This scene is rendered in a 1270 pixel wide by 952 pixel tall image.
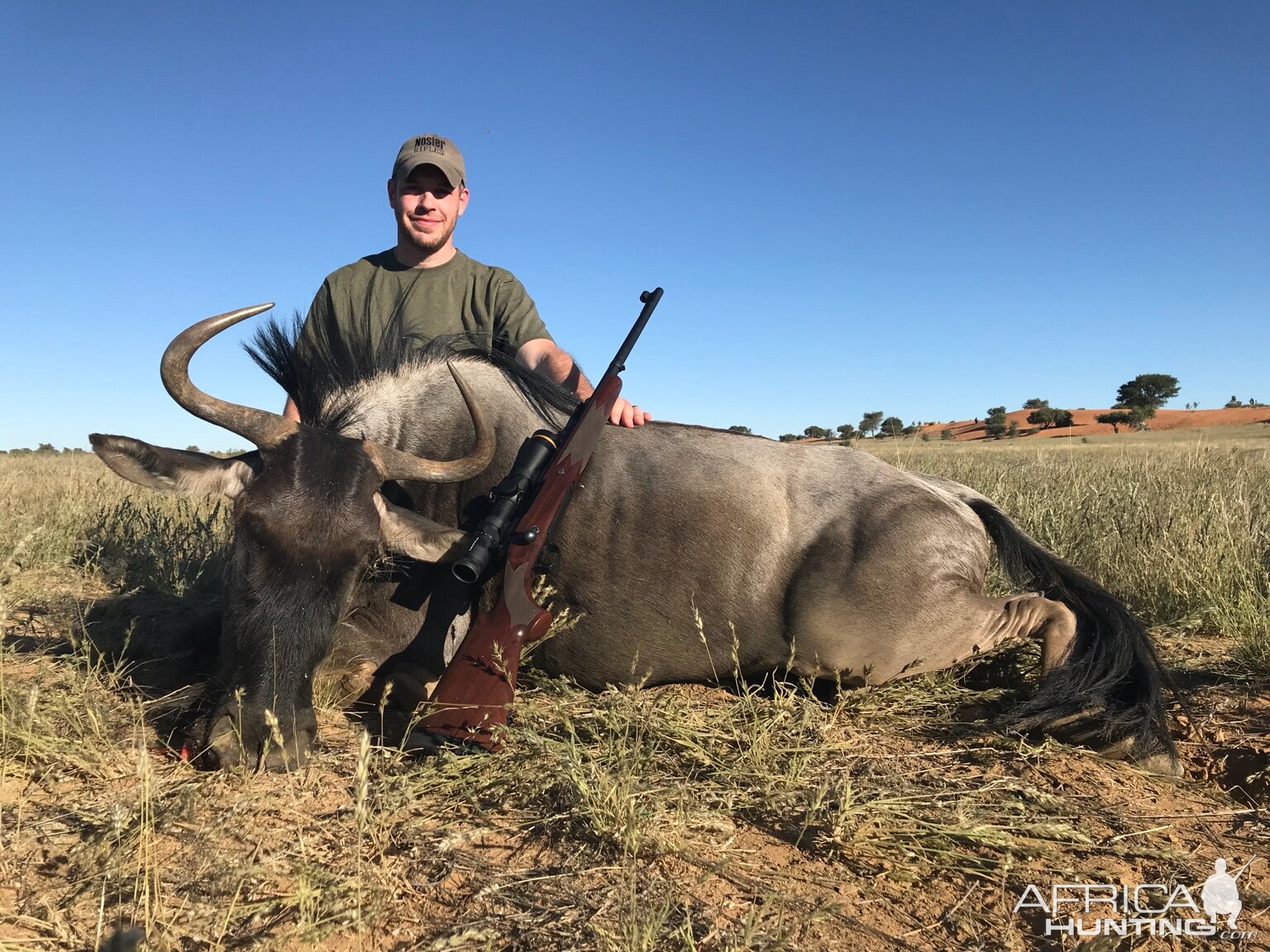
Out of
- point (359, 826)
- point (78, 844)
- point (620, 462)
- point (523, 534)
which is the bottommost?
point (78, 844)

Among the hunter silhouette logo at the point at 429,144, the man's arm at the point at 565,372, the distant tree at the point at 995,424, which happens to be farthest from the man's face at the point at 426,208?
the distant tree at the point at 995,424

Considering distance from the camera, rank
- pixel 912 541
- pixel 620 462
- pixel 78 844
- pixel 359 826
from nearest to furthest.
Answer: pixel 359 826 < pixel 78 844 < pixel 912 541 < pixel 620 462

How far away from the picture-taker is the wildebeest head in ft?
8.72

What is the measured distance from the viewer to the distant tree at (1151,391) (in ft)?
170

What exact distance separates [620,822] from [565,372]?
2.97 m

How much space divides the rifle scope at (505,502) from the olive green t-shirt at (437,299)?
5.50ft

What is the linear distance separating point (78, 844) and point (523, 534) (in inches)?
66.6

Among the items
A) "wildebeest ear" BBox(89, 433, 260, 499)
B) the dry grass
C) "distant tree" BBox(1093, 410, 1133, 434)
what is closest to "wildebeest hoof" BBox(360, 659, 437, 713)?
the dry grass

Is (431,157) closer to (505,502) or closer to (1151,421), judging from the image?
(505,502)

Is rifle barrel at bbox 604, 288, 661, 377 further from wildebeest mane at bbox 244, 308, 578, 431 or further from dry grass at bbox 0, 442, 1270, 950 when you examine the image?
dry grass at bbox 0, 442, 1270, 950

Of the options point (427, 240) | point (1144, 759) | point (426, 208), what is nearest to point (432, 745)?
point (1144, 759)

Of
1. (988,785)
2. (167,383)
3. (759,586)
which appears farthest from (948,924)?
(167,383)

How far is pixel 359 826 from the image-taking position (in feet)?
6.28

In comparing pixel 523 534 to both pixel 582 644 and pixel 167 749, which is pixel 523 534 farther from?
pixel 167 749
